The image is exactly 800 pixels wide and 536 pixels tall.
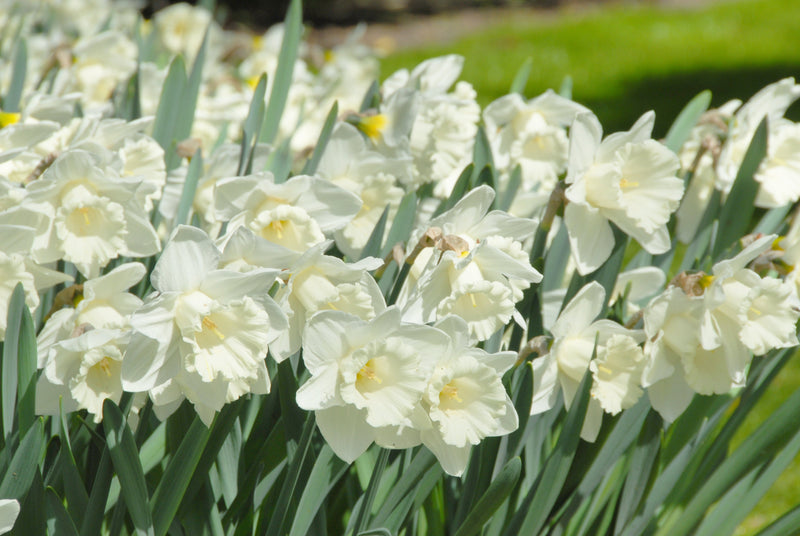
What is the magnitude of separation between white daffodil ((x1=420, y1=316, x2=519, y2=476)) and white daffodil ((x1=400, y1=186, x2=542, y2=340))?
0.05 meters

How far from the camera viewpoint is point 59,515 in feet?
3.79

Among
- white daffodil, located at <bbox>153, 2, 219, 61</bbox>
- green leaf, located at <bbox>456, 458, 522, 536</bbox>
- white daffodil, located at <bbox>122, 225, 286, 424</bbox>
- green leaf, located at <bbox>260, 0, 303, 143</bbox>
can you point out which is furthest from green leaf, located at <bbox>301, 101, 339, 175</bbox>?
white daffodil, located at <bbox>153, 2, 219, 61</bbox>

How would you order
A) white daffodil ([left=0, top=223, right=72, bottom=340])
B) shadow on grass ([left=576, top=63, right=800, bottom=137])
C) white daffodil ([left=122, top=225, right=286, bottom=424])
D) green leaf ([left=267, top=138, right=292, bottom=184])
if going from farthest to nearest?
shadow on grass ([left=576, top=63, right=800, bottom=137]) → green leaf ([left=267, top=138, right=292, bottom=184]) → white daffodil ([left=0, top=223, right=72, bottom=340]) → white daffodil ([left=122, top=225, right=286, bottom=424])

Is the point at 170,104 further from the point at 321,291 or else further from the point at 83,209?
the point at 321,291

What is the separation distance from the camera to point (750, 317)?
125cm

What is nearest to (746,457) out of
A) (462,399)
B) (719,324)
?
(719,324)

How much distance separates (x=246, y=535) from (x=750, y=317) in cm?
88

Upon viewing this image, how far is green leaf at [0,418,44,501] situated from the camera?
1098 millimetres

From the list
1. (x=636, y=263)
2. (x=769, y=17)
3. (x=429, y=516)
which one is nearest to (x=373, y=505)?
(x=429, y=516)

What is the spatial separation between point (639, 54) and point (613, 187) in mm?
5770

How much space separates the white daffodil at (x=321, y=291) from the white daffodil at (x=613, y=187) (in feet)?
1.33

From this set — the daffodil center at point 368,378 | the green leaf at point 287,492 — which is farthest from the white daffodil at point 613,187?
the green leaf at point 287,492

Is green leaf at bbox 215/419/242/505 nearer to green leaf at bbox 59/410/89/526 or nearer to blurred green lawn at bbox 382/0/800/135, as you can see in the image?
green leaf at bbox 59/410/89/526

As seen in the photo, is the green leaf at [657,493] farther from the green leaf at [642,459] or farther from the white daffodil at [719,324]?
the white daffodil at [719,324]
